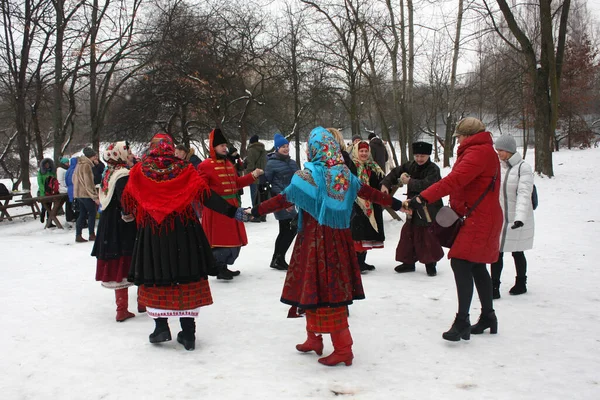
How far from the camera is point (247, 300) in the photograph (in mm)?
5621

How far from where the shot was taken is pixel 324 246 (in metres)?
3.78

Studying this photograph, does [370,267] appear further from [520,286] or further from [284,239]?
[520,286]

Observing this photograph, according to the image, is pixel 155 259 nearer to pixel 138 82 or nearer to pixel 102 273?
pixel 102 273

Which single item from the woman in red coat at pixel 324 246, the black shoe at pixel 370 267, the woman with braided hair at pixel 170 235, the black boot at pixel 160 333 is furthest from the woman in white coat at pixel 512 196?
the black boot at pixel 160 333

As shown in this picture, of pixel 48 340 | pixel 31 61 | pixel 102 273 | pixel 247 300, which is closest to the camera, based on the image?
pixel 48 340

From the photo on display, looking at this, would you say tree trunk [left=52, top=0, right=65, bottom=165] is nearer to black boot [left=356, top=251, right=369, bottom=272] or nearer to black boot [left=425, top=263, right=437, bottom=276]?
black boot [left=356, top=251, right=369, bottom=272]

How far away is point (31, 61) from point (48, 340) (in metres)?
16.9

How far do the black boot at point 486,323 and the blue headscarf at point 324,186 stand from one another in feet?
5.21

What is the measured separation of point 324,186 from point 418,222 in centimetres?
309

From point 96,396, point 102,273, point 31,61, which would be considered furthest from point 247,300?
point 31,61

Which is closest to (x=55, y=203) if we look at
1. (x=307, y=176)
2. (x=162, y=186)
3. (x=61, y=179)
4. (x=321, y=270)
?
(x=61, y=179)

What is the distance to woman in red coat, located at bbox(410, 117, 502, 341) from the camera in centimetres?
401

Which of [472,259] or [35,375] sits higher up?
[472,259]

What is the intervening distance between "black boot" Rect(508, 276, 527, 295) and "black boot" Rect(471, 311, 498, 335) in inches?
52.0
